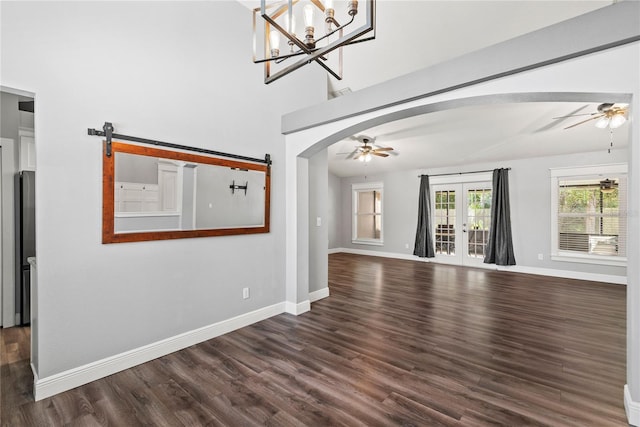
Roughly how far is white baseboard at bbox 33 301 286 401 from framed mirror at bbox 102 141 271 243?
95 cm

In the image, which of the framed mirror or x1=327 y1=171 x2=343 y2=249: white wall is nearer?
the framed mirror

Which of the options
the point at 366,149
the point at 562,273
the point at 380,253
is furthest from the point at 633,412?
the point at 380,253

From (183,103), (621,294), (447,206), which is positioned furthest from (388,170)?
(183,103)

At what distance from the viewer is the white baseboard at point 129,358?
201cm

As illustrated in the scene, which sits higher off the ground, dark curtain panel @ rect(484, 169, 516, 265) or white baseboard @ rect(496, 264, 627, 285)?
dark curtain panel @ rect(484, 169, 516, 265)

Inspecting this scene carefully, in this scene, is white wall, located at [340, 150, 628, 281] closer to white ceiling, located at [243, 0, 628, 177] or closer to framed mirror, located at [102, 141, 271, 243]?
white ceiling, located at [243, 0, 628, 177]

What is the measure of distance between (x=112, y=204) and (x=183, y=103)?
1.12 m

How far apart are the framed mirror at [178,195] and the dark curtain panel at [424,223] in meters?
5.18

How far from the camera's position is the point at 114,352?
91.0 inches

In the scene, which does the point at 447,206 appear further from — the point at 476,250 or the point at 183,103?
the point at 183,103

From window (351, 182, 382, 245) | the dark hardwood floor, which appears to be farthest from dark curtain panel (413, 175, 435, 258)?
the dark hardwood floor

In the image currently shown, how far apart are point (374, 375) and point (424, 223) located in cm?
572

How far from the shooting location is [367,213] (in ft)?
29.4

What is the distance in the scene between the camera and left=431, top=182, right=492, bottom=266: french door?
267 inches
